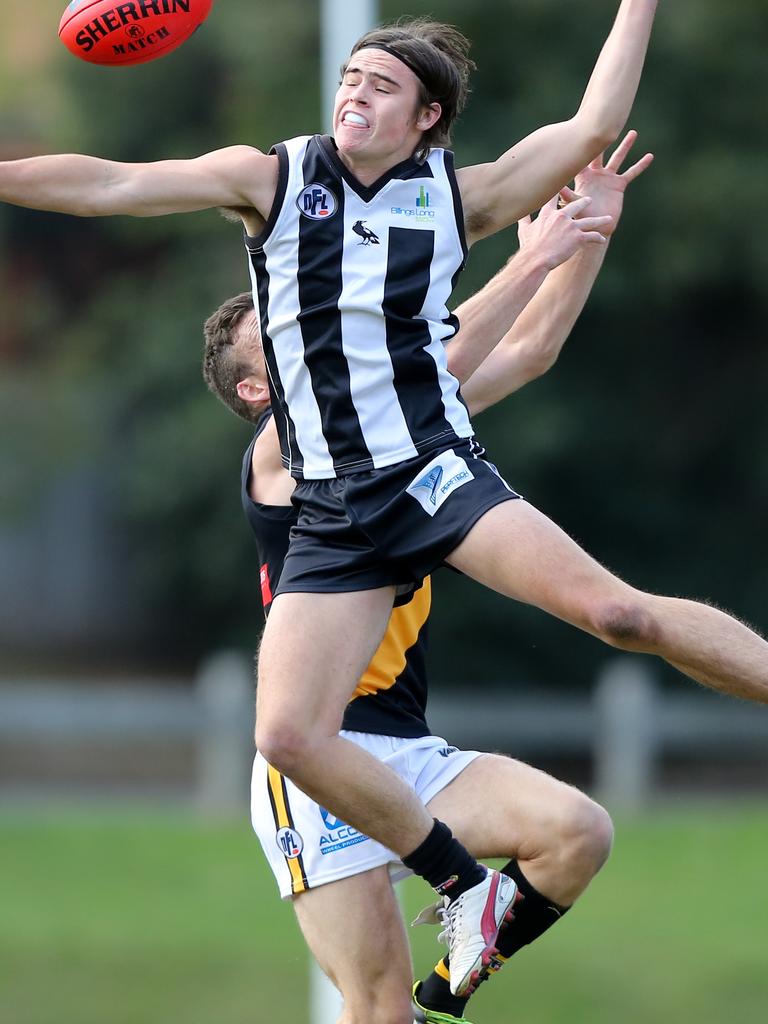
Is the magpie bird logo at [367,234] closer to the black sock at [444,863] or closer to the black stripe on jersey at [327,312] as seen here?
the black stripe on jersey at [327,312]

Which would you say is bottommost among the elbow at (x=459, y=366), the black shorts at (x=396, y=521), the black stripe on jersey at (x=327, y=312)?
the black shorts at (x=396, y=521)

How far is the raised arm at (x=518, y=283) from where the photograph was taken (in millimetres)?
4855

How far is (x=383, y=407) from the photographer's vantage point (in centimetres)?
451

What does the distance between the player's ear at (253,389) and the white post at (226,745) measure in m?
8.65

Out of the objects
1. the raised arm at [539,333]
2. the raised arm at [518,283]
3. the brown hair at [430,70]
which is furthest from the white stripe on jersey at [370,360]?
the raised arm at [539,333]

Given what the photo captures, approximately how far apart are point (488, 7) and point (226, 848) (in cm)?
817

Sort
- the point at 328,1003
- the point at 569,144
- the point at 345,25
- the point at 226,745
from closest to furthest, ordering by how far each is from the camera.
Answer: the point at 569,144, the point at 345,25, the point at 328,1003, the point at 226,745

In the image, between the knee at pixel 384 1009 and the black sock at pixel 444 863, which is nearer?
the black sock at pixel 444 863

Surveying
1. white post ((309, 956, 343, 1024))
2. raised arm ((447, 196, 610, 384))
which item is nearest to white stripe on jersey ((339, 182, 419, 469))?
raised arm ((447, 196, 610, 384))

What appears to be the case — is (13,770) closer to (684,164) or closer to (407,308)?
(684,164)

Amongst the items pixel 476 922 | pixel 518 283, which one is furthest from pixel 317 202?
pixel 476 922

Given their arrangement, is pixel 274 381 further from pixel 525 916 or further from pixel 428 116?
pixel 525 916

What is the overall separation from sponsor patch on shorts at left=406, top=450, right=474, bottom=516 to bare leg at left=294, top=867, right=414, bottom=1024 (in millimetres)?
1100

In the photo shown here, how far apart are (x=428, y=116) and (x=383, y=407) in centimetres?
83
